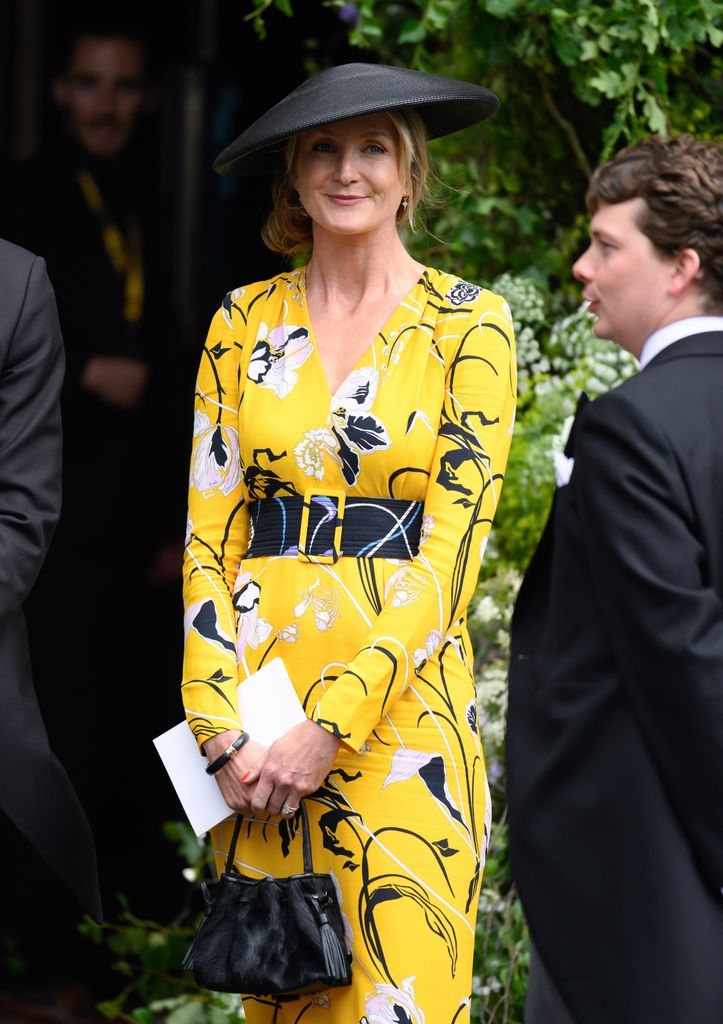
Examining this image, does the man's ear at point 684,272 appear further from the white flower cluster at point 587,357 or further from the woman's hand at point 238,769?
the white flower cluster at point 587,357

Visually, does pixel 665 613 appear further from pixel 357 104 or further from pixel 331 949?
pixel 357 104

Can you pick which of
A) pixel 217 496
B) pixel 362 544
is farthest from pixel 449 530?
pixel 217 496

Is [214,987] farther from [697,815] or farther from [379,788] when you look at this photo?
[697,815]

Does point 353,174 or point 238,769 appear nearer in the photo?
point 238,769

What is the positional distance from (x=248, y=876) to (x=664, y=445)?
3.29ft

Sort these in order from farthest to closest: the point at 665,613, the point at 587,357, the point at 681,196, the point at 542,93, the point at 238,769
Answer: the point at 542,93 → the point at 587,357 → the point at 238,769 → the point at 681,196 → the point at 665,613

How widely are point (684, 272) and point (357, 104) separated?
65cm

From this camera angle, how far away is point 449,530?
2.37 metres

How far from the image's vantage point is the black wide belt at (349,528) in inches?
95.2

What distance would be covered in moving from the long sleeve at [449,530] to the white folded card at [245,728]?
2.2 inches

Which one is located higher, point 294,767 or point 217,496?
point 217,496

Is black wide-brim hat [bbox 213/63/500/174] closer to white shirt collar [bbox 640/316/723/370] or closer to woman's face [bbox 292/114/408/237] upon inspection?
woman's face [bbox 292/114/408/237]

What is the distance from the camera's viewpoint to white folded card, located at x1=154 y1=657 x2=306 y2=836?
2.37 metres

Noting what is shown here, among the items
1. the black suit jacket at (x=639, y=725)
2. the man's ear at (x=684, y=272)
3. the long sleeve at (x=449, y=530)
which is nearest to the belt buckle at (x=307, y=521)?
the long sleeve at (x=449, y=530)
